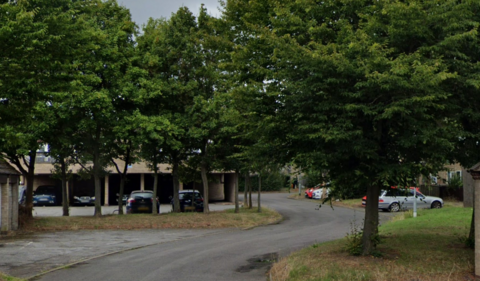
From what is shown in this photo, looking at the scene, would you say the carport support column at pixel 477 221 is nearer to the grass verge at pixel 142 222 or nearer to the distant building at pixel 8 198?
the grass verge at pixel 142 222

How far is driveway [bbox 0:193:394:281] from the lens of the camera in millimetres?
12648

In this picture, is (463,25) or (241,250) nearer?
(463,25)

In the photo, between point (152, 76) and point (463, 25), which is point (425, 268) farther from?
point (152, 76)

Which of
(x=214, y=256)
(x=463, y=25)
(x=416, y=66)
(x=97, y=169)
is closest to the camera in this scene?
(x=416, y=66)

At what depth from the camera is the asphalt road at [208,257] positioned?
486 inches

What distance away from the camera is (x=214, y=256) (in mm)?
15203

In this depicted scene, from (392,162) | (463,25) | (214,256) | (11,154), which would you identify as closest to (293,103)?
(392,162)

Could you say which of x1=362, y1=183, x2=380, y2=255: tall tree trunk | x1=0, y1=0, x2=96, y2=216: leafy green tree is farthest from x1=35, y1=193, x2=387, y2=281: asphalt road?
x1=0, y1=0, x2=96, y2=216: leafy green tree

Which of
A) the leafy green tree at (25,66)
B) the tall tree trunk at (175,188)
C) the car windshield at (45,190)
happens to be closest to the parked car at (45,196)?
the car windshield at (45,190)

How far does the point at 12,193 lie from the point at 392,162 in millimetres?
16434

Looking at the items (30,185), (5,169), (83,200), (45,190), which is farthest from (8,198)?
→ (45,190)

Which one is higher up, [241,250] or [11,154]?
[11,154]

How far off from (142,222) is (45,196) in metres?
Answer: 20.8

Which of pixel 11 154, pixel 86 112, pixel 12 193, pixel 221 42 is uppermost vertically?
pixel 221 42
